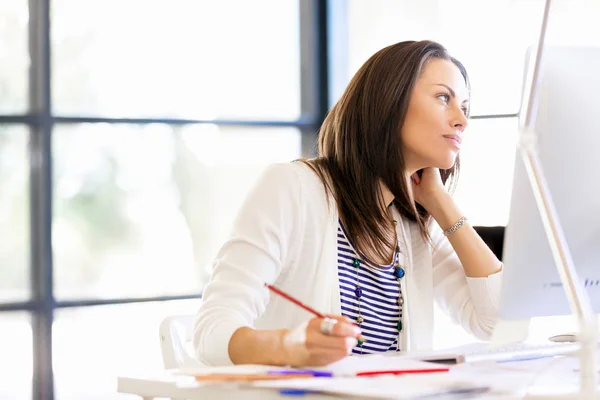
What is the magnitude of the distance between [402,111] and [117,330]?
77.7 inches

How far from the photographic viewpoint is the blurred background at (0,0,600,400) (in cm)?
312

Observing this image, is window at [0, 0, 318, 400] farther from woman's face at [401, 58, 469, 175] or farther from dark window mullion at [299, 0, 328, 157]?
woman's face at [401, 58, 469, 175]

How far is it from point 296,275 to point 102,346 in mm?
1932

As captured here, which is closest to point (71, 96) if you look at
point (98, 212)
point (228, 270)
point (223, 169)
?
point (98, 212)

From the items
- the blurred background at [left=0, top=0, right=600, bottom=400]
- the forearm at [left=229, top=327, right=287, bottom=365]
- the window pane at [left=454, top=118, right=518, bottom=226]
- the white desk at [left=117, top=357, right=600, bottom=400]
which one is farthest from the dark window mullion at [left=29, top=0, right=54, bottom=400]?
the white desk at [left=117, top=357, right=600, bottom=400]

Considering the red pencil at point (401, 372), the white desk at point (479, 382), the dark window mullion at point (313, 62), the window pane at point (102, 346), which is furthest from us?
the dark window mullion at point (313, 62)

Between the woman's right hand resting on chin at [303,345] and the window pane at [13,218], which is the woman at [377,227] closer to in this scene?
the woman's right hand resting on chin at [303,345]

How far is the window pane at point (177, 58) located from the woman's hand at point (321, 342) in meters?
2.42

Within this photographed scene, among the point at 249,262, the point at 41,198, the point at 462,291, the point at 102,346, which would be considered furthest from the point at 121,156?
the point at 249,262

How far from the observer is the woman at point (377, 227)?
1550 millimetres

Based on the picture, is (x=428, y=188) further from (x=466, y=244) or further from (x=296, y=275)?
(x=296, y=275)

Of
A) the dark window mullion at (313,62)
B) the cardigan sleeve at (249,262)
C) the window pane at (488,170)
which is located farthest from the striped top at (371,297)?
the dark window mullion at (313,62)

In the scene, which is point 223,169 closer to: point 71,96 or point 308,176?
point 71,96

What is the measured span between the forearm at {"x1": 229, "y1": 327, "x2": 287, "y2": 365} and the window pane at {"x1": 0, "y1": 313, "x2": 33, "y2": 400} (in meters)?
2.08
